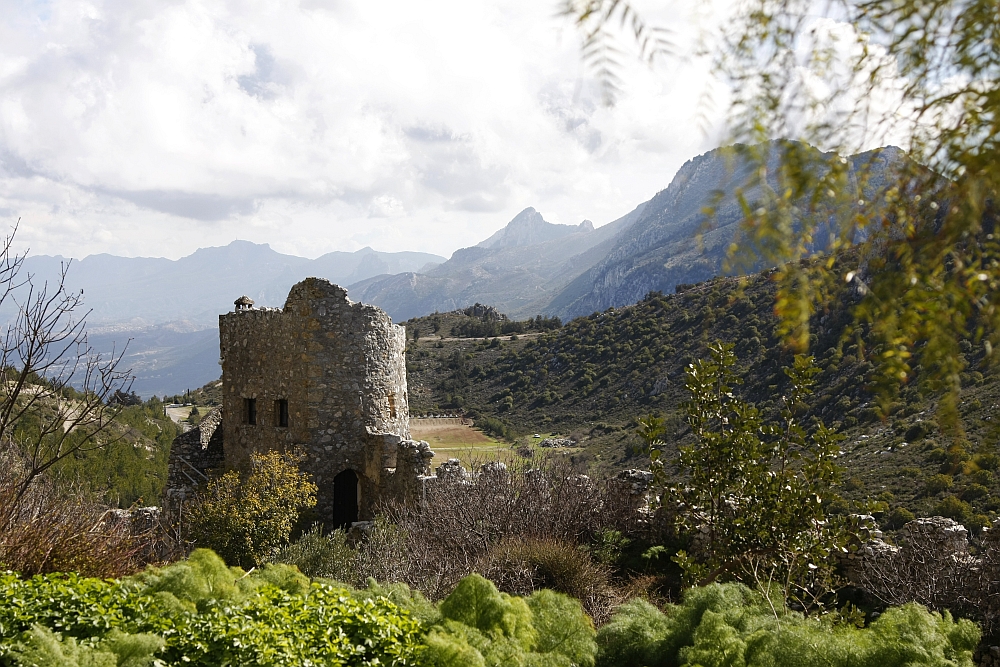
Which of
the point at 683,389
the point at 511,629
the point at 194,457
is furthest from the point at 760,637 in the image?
the point at 194,457

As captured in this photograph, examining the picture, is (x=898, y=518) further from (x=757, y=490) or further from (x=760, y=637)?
(x=760, y=637)

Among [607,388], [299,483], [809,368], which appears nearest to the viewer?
[809,368]

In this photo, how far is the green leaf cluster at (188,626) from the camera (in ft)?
11.9

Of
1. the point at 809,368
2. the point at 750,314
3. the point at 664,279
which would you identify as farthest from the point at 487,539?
the point at 664,279

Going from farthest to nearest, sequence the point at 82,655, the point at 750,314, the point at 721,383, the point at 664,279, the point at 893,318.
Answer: the point at 664,279
the point at 750,314
the point at 721,383
the point at 82,655
the point at 893,318

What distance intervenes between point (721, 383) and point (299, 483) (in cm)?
574

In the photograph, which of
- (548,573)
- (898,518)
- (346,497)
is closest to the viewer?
(548,573)

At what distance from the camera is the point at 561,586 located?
7051 millimetres

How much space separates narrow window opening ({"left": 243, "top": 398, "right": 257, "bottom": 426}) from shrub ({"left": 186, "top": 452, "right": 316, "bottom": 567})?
4.35 feet

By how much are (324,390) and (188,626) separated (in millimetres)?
6186

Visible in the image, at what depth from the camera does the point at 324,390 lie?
1007 cm

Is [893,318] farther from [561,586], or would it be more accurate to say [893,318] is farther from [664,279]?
[664,279]

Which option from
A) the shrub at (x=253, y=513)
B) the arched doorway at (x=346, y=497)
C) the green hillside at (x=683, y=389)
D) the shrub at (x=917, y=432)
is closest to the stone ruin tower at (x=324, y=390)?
the arched doorway at (x=346, y=497)

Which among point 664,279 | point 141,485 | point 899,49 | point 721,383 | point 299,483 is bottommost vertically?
point 141,485
